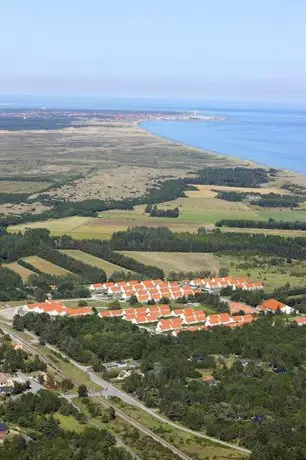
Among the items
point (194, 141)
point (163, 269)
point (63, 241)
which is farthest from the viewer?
point (194, 141)

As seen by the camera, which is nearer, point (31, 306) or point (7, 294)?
point (31, 306)

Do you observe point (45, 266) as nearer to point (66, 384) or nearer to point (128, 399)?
point (66, 384)

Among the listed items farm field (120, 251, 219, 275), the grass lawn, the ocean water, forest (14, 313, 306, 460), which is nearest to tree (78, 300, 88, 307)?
forest (14, 313, 306, 460)

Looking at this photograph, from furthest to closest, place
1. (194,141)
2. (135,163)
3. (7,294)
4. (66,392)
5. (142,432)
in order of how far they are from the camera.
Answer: (194,141)
(135,163)
(7,294)
(66,392)
(142,432)

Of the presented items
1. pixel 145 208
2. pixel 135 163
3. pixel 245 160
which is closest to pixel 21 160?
pixel 135 163

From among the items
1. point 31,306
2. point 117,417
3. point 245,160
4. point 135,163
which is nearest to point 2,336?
point 31,306

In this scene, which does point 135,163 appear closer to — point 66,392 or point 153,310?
point 153,310

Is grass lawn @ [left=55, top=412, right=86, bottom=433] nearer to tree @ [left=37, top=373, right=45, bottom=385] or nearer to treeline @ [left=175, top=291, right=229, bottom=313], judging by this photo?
tree @ [left=37, top=373, right=45, bottom=385]

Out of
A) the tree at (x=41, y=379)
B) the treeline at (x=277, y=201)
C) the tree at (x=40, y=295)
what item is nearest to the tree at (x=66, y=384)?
the tree at (x=41, y=379)

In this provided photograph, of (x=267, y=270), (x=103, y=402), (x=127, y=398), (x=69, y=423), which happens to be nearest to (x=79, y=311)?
(x=127, y=398)
